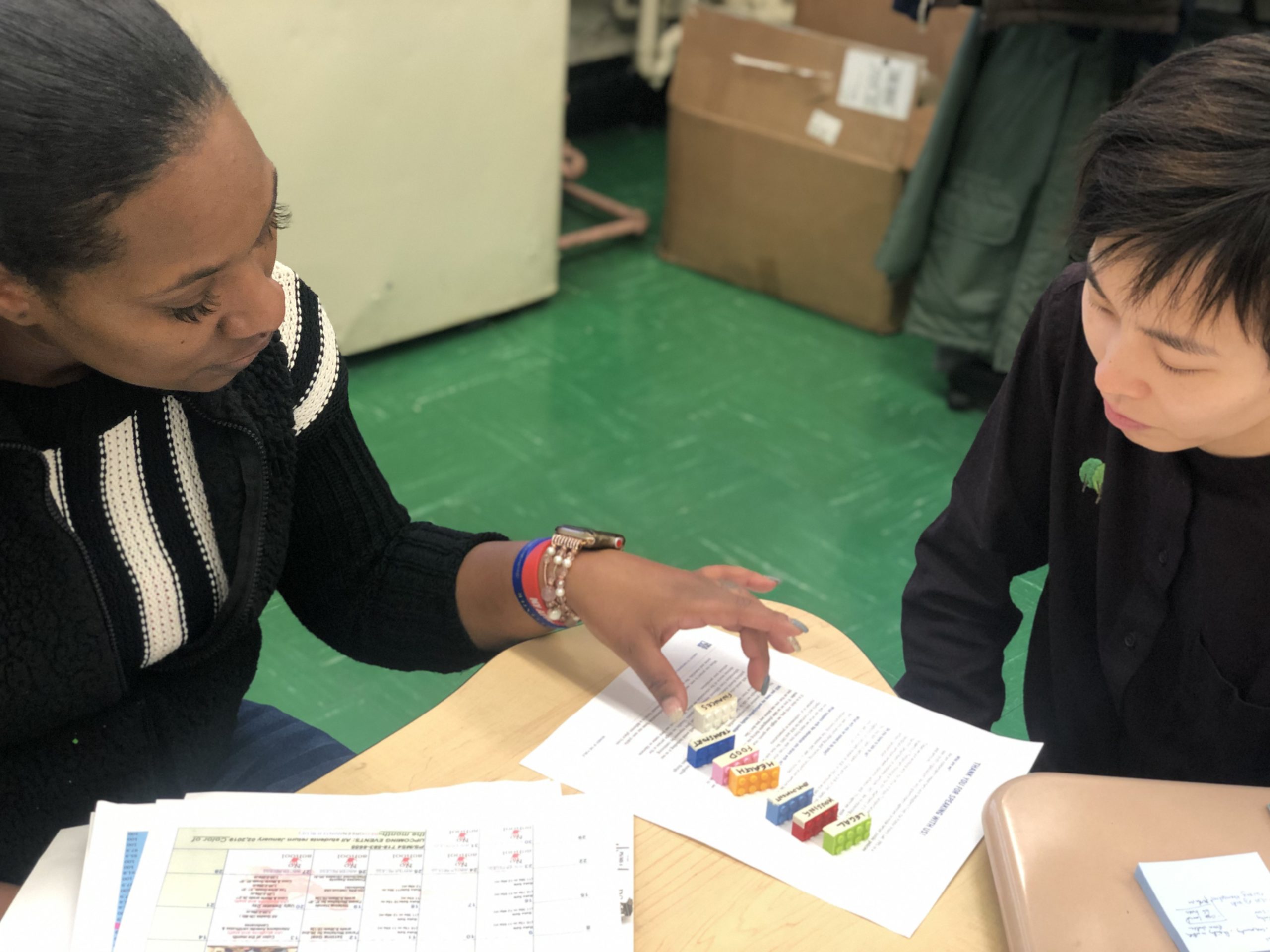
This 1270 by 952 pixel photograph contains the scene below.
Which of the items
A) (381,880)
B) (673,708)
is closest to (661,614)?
(673,708)

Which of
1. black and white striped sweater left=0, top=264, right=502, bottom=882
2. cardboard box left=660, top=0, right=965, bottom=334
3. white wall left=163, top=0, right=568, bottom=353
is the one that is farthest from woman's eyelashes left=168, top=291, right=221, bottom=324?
cardboard box left=660, top=0, right=965, bottom=334

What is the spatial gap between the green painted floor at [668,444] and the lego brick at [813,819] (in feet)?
3.14

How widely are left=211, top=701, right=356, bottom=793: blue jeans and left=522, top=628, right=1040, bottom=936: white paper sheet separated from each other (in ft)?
0.91

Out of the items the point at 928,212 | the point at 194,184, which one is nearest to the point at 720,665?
the point at 194,184

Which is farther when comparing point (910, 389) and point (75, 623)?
point (910, 389)

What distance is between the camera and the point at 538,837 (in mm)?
827

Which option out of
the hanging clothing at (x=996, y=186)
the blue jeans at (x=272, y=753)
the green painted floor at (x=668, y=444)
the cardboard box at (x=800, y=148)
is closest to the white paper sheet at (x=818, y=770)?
the blue jeans at (x=272, y=753)

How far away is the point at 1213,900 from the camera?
0.75 metres

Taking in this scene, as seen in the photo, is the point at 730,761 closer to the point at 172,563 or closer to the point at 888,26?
the point at 172,563

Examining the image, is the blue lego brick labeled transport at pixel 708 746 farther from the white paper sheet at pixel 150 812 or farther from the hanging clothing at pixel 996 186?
the hanging clothing at pixel 996 186

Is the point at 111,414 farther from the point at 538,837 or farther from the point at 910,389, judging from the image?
the point at 910,389

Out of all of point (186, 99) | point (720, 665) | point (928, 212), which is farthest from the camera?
point (928, 212)

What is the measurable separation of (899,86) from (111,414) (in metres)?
2.41

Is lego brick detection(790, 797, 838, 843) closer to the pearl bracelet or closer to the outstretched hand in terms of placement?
the outstretched hand
